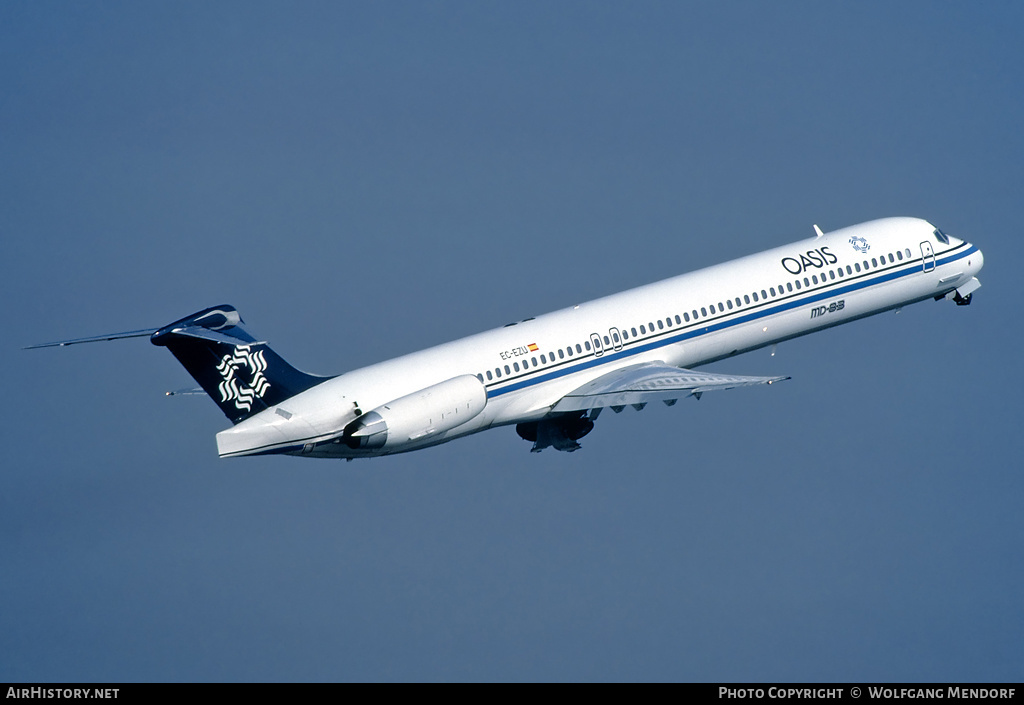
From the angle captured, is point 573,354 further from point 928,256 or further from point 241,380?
point 928,256

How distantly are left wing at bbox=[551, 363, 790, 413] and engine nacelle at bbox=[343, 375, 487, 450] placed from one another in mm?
3648

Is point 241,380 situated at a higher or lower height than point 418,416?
higher

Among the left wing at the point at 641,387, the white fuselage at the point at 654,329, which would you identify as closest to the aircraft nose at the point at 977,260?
the white fuselage at the point at 654,329

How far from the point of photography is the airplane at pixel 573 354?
2014 inches

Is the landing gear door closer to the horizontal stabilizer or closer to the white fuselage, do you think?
the white fuselage

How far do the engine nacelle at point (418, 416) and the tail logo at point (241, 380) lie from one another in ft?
9.33

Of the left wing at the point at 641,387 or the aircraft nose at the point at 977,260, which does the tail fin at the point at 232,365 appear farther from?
the aircraft nose at the point at 977,260

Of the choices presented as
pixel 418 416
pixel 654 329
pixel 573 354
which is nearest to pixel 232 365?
pixel 418 416

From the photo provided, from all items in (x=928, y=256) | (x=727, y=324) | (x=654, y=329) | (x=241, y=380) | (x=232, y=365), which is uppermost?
Answer: (x=928, y=256)

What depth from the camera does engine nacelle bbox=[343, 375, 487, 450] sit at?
51.0m

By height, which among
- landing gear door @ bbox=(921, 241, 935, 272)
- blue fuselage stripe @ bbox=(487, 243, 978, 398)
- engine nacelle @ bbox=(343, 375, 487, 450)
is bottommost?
engine nacelle @ bbox=(343, 375, 487, 450)

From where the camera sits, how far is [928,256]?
6412cm

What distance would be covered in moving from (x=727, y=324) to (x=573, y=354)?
614cm

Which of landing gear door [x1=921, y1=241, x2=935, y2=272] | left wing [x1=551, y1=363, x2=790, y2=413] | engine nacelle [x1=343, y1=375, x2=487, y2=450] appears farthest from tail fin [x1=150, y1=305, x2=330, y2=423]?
landing gear door [x1=921, y1=241, x2=935, y2=272]
